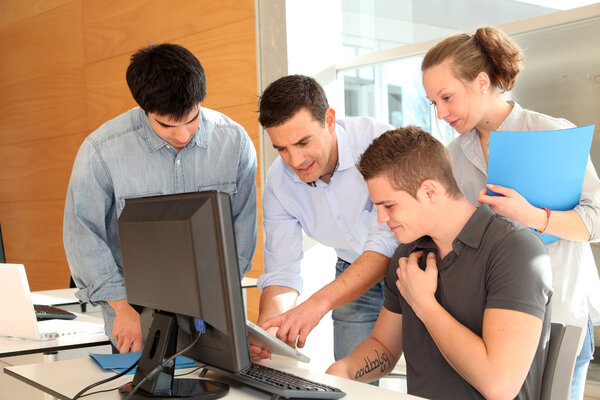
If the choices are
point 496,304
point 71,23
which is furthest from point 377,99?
point 71,23

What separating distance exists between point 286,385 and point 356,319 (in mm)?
898

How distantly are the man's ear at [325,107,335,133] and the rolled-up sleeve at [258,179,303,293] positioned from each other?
0.29 metres

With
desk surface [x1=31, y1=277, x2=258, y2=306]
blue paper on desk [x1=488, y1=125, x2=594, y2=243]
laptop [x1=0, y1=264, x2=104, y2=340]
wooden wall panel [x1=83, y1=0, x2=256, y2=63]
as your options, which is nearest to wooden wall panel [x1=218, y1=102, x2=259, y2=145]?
wooden wall panel [x1=83, y1=0, x2=256, y2=63]

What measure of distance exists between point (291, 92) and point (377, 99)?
2.00m

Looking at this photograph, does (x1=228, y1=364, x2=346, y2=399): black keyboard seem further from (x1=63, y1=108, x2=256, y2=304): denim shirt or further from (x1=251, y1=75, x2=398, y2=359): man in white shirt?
(x1=63, y1=108, x2=256, y2=304): denim shirt

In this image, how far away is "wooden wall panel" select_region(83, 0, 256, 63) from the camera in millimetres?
4148

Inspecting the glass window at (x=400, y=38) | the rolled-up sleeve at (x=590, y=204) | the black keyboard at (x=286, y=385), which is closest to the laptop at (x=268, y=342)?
the black keyboard at (x=286, y=385)

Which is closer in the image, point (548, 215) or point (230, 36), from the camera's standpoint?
point (548, 215)

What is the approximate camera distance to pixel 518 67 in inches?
70.2

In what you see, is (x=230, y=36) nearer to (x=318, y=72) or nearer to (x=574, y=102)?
(x=318, y=72)

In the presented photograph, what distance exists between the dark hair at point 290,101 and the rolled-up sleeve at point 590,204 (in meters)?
0.73

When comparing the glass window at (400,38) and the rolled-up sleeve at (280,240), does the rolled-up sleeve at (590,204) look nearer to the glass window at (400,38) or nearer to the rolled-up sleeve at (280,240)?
the rolled-up sleeve at (280,240)

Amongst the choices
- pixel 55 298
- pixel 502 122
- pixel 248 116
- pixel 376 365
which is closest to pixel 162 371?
pixel 376 365

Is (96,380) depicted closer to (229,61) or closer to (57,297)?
(57,297)
